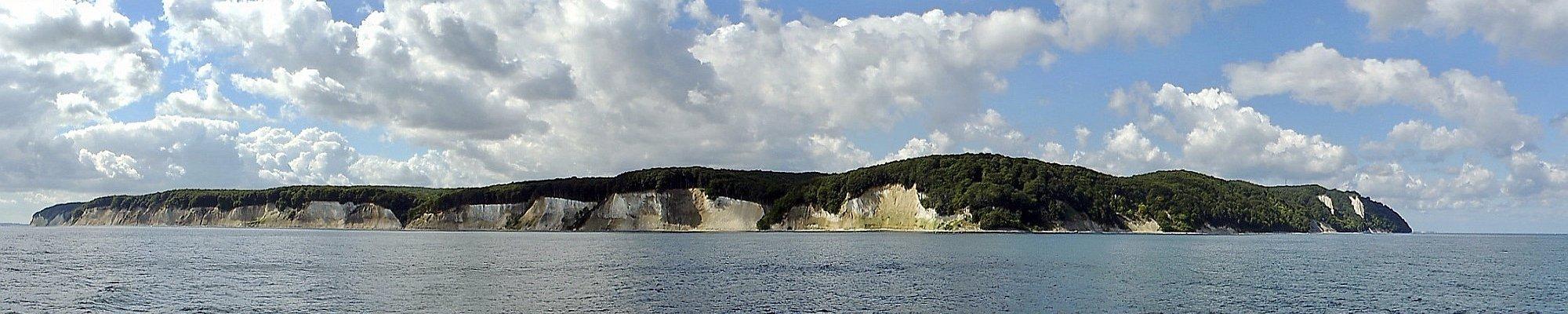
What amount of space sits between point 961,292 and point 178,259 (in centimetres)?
5717

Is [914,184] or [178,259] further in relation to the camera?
[914,184]

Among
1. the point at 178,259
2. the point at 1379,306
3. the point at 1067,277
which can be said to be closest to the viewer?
the point at 1379,306

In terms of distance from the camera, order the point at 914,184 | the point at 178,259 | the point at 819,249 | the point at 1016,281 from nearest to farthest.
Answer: the point at 1016,281 < the point at 178,259 < the point at 819,249 < the point at 914,184

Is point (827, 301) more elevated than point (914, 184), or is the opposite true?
point (914, 184)

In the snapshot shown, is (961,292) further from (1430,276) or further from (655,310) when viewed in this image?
(1430,276)

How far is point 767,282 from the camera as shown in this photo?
52938 mm

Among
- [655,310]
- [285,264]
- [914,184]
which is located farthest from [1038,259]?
[914,184]

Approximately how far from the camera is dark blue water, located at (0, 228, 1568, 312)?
41.8m

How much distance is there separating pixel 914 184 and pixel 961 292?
5905 inches

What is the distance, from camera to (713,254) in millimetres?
84875

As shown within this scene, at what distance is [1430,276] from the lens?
61344 millimetres

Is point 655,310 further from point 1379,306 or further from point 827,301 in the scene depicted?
point 1379,306

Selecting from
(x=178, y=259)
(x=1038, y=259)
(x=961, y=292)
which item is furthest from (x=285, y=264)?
(x=1038, y=259)

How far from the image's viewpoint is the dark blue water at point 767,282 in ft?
137
